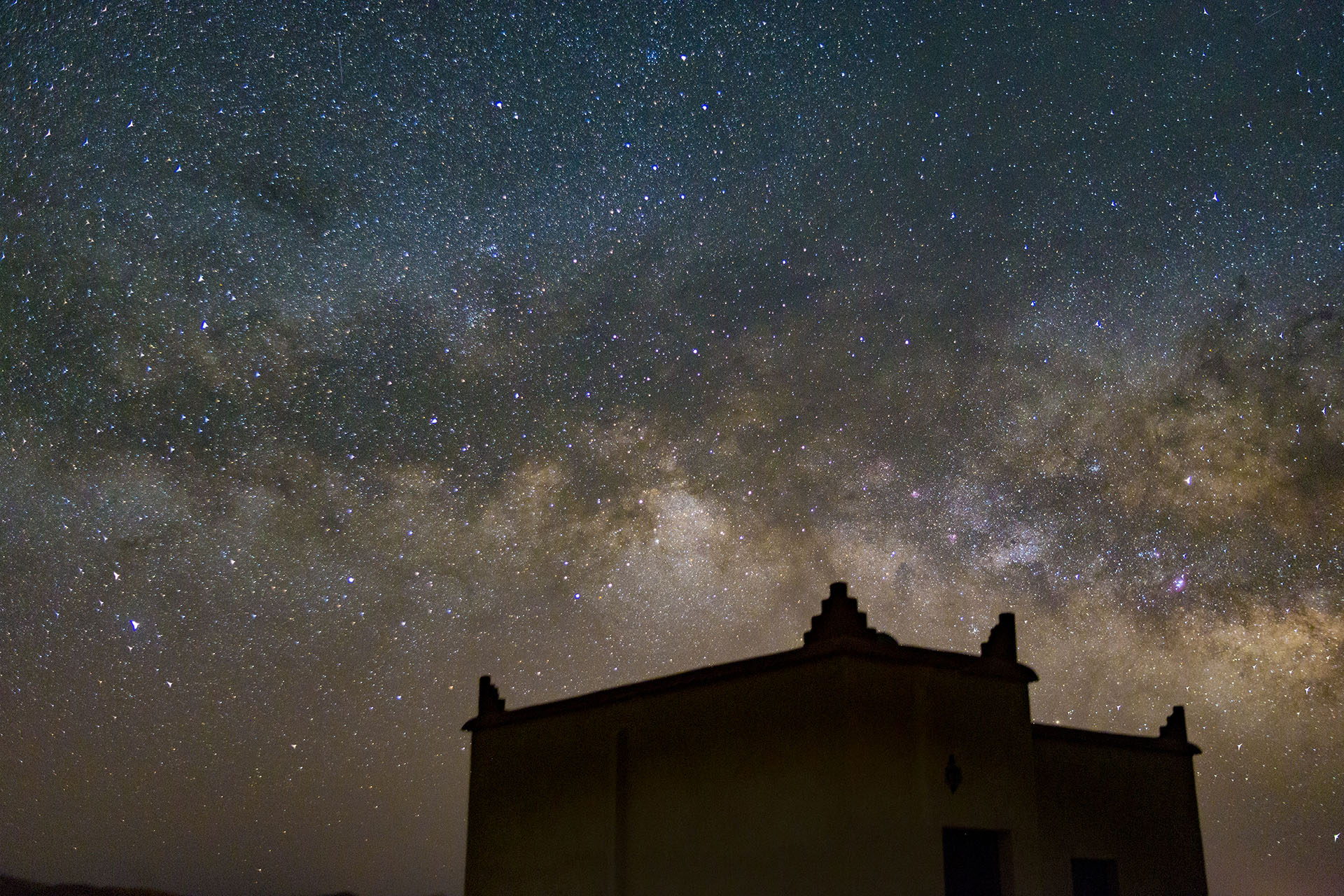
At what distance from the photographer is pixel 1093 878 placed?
1517 cm

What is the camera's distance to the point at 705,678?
13758mm

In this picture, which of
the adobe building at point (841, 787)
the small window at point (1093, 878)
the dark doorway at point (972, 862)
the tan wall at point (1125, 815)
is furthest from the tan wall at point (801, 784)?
the small window at point (1093, 878)

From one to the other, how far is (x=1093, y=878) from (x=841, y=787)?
5.31m

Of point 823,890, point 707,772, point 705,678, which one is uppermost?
point 705,678

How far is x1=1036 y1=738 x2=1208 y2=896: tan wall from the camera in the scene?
14.7m

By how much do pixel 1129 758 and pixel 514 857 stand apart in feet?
28.3

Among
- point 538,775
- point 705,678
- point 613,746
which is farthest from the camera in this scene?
point 538,775

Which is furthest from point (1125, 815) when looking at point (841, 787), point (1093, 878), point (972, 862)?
point (841, 787)

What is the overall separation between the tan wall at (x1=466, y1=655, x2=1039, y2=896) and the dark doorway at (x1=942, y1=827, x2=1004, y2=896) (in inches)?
9.8

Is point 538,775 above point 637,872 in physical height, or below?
above

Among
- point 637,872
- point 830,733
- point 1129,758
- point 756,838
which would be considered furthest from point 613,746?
point 1129,758

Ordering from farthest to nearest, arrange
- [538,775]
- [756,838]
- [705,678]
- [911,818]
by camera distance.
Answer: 1. [538,775]
2. [705,678]
3. [756,838]
4. [911,818]

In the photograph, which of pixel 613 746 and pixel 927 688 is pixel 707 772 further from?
pixel 927 688

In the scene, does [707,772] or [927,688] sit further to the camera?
[707,772]
